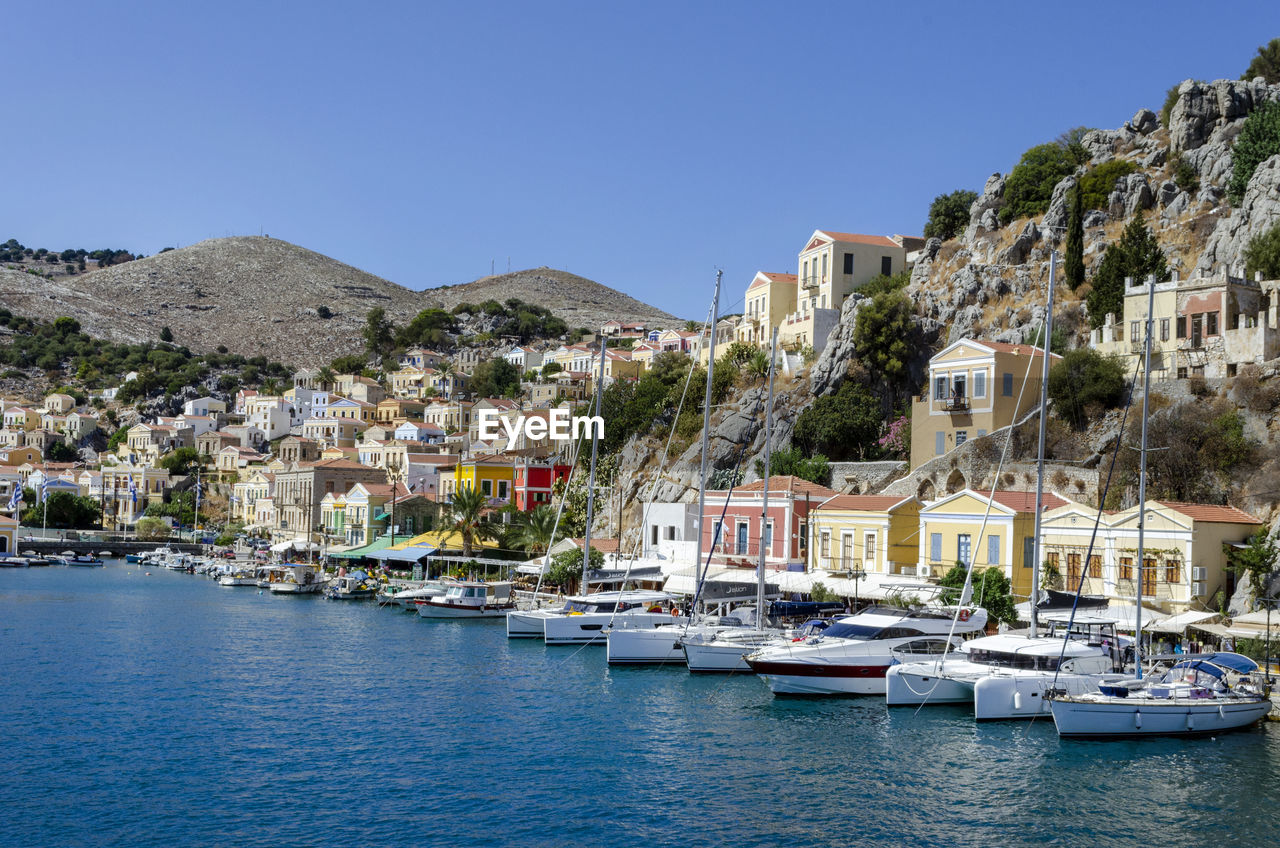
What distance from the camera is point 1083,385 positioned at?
55.8 metres

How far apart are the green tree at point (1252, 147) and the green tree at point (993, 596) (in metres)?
37.1

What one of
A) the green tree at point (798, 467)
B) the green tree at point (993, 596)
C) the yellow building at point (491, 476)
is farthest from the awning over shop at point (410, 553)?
the green tree at point (993, 596)

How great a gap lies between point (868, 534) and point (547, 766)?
93.3 feet

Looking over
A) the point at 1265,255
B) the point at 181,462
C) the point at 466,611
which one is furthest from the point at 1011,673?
the point at 181,462

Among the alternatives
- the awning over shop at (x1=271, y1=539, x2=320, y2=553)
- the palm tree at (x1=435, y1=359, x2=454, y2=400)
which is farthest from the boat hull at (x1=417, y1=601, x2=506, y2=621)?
the palm tree at (x1=435, y1=359, x2=454, y2=400)

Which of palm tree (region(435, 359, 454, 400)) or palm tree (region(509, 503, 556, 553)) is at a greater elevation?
palm tree (region(435, 359, 454, 400))

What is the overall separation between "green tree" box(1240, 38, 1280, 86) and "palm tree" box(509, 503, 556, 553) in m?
60.4

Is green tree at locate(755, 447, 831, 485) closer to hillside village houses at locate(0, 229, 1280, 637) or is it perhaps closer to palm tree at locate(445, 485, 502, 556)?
hillside village houses at locate(0, 229, 1280, 637)

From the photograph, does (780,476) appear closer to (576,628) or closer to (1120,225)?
(576,628)

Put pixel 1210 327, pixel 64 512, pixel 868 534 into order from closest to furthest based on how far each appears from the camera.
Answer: pixel 868 534, pixel 1210 327, pixel 64 512

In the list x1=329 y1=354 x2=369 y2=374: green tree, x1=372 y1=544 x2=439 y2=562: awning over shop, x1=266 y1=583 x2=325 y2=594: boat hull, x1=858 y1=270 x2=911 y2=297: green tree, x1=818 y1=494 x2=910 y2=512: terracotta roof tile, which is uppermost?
x1=329 y1=354 x2=369 y2=374: green tree

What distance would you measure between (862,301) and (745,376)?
32.4 ft

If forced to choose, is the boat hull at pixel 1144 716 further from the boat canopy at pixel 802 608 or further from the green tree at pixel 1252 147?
the green tree at pixel 1252 147

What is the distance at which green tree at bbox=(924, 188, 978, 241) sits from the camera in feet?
283
